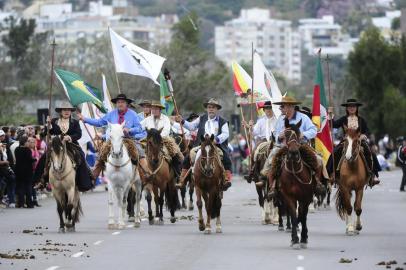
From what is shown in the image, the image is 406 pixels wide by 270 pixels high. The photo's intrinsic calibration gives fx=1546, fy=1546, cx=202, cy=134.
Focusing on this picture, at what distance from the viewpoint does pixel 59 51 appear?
101 metres

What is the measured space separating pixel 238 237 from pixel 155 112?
5270 millimetres

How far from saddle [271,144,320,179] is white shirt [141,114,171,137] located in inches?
243

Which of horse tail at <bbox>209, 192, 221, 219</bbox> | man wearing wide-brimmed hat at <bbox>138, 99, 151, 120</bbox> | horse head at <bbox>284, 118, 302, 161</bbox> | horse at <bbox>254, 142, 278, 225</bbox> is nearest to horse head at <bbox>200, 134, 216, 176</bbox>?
horse tail at <bbox>209, 192, 221, 219</bbox>

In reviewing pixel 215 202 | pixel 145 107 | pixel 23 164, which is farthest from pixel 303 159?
pixel 23 164

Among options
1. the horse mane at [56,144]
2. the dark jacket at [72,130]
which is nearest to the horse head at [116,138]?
→ the dark jacket at [72,130]

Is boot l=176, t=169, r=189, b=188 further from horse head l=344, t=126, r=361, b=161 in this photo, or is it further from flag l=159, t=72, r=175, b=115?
flag l=159, t=72, r=175, b=115

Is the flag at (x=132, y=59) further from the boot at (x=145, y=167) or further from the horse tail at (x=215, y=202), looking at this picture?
the horse tail at (x=215, y=202)

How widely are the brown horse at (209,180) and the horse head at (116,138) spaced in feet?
4.77

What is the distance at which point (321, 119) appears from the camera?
3136 centimetres

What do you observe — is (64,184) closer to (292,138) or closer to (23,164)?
(292,138)

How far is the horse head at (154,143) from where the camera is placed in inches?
1177

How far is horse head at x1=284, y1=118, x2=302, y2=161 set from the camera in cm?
2436

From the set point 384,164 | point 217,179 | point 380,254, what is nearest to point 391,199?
point 217,179

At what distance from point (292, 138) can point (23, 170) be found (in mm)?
15656
